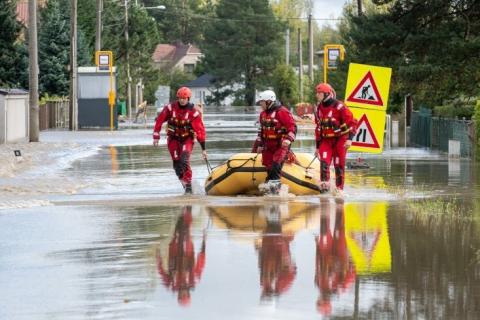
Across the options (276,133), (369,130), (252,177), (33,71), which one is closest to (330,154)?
(276,133)

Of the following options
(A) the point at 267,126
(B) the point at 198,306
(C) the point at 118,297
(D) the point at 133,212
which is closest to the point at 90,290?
(C) the point at 118,297

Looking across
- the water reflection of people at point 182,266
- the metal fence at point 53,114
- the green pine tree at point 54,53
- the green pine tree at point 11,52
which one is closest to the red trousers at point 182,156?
the water reflection of people at point 182,266

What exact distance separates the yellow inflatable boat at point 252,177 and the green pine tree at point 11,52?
124 feet

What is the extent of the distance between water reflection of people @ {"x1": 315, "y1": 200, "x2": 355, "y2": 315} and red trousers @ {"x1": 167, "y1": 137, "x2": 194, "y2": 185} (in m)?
4.97

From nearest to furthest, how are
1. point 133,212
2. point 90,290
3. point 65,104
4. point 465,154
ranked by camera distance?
point 90,290, point 133,212, point 465,154, point 65,104

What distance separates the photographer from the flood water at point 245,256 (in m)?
8.68

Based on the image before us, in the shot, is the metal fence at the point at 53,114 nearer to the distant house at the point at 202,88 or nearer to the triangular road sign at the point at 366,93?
the triangular road sign at the point at 366,93

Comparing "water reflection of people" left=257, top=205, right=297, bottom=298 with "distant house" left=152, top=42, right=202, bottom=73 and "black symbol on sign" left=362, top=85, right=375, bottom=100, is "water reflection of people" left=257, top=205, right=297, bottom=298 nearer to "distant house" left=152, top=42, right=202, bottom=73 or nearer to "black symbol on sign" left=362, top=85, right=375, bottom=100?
"black symbol on sign" left=362, top=85, right=375, bottom=100

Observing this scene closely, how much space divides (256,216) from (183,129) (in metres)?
4.69

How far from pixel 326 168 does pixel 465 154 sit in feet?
42.9

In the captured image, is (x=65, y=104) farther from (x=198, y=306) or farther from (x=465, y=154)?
(x=198, y=306)

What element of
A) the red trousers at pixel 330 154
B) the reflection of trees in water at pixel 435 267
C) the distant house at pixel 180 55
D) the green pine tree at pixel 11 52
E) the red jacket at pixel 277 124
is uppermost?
the distant house at pixel 180 55

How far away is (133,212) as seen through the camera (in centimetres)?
1545

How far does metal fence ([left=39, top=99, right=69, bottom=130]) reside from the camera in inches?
2131
